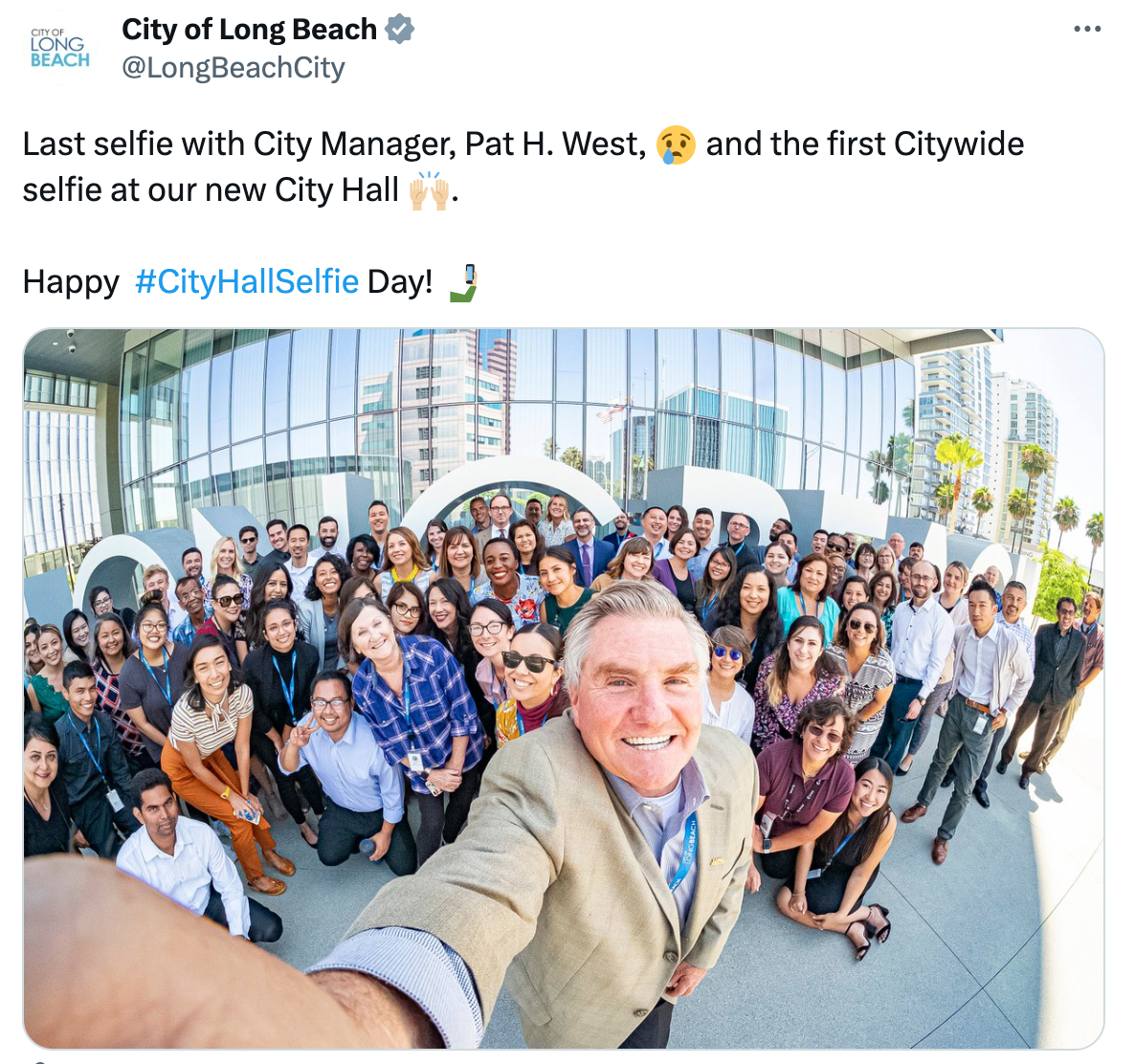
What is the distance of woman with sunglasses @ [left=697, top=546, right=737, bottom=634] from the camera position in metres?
2.07

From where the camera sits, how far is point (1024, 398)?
1939mm

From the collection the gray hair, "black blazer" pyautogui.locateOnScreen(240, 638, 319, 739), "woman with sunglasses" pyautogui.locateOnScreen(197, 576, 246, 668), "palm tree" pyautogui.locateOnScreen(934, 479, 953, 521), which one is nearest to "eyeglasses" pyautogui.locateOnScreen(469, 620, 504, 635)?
the gray hair

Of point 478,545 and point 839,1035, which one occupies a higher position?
point 478,545

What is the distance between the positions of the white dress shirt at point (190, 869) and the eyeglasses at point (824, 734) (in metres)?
1.99

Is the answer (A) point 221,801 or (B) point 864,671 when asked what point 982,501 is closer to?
(B) point 864,671

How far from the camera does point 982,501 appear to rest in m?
2.00

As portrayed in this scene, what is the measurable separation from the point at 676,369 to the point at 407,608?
120 centimetres

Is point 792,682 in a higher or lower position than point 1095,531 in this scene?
lower

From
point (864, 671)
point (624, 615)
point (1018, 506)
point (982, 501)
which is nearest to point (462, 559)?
point (624, 615)

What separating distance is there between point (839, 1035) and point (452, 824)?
1.43 m

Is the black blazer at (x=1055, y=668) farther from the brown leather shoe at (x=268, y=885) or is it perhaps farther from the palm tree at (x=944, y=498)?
the brown leather shoe at (x=268, y=885)
